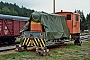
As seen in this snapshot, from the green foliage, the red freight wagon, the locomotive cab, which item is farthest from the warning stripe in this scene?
the green foliage

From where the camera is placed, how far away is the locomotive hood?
13.5m

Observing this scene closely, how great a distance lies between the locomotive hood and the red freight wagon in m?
4.61

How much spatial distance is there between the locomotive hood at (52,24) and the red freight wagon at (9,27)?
181 inches

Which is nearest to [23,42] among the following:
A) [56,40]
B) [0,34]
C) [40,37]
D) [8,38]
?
[40,37]

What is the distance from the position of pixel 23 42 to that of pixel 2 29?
17.4 ft

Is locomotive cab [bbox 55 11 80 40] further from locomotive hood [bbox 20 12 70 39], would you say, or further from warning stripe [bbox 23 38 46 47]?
warning stripe [bbox 23 38 46 47]

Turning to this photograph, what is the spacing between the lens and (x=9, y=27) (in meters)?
19.2

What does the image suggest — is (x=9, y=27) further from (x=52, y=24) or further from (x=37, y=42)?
(x=37, y=42)

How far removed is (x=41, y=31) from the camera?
13.4 meters

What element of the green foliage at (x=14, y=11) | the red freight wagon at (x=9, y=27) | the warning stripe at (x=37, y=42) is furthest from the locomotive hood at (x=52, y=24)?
the green foliage at (x=14, y=11)

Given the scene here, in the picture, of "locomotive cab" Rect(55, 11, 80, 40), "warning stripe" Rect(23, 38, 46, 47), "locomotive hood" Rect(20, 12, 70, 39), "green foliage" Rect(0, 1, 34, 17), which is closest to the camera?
"warning stripe" Rect(23, 38, 46, 47)

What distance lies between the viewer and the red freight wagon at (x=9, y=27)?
713 inches

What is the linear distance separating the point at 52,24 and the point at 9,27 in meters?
6.13

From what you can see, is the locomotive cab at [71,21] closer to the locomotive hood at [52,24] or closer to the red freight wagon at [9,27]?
the locomotive hood at [52,24]
